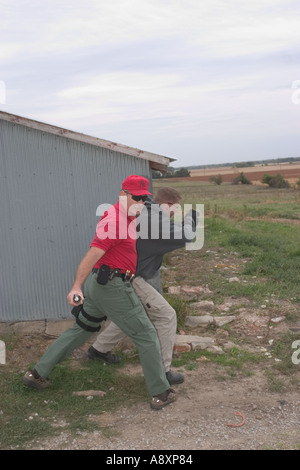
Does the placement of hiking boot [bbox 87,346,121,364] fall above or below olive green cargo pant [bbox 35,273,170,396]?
below

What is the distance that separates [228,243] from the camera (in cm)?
1259

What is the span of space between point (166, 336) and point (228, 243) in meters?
7.85

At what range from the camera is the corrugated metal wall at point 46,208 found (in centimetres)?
600

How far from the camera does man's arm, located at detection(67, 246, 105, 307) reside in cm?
427

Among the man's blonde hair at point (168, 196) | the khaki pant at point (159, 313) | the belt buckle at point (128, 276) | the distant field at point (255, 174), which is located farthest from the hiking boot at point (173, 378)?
the distant field at point (255, 174)

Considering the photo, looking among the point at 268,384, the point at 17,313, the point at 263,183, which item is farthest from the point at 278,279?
the point at 263,183

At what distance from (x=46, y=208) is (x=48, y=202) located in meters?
0.07

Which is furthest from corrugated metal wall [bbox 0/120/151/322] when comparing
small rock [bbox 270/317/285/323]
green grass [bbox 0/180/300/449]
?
small rock [bbox 270/317/285/323]

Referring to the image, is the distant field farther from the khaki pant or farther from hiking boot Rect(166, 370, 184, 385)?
the khaki pant

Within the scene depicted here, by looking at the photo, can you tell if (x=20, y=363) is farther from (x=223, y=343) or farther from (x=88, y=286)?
(x=223, y=343)

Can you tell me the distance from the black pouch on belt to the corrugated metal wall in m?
1.76

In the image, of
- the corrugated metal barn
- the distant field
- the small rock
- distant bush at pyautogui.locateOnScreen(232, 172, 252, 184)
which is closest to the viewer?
the corrugated metal barn

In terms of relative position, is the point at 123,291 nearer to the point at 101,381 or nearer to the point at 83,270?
the point at 83,270

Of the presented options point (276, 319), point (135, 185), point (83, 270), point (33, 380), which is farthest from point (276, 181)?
point (83, 270)
